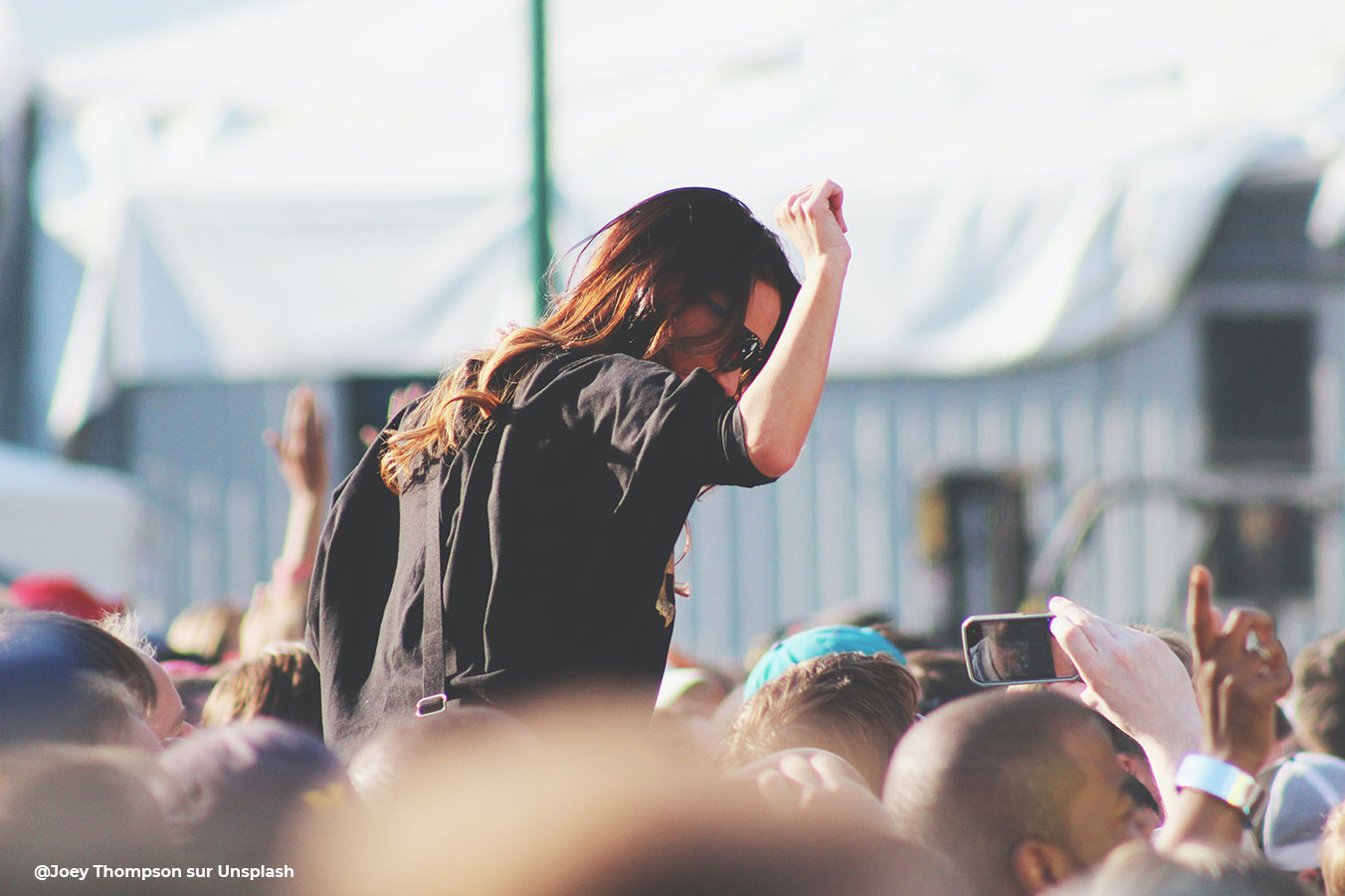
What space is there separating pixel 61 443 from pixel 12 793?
9.28m

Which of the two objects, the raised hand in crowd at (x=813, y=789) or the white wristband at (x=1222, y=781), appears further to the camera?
the raised hand in crowd at (x=813, y=789)

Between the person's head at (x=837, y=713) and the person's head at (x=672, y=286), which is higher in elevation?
the person's head at (x=672, y=286)

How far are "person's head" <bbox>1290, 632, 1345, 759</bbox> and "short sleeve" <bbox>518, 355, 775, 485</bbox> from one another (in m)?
2.38

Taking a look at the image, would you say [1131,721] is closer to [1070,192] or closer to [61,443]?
[1070,192]

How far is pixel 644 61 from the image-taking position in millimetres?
11461

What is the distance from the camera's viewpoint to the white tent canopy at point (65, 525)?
7395 millimetres

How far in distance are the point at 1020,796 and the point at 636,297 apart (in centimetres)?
89

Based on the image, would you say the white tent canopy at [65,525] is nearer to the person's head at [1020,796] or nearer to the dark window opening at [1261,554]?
the dark window opening at [1261,554]

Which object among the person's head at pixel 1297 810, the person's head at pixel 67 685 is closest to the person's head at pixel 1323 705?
the person's head at pixel 1297 810

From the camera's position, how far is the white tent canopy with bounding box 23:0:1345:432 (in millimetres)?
9141

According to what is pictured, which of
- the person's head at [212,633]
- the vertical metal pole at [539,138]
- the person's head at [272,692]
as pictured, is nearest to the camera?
the person's head at [272,692]

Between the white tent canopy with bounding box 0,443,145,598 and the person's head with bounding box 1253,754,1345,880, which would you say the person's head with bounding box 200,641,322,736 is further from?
the white tent canopy with bounding box 0,443,145,598

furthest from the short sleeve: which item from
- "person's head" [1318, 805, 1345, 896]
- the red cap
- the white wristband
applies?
the red cap

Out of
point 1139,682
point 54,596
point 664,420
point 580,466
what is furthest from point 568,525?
point 54,596
